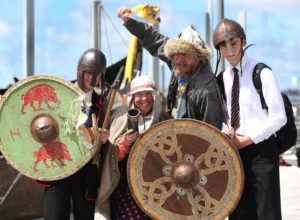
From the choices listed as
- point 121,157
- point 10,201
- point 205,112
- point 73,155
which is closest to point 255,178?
point 205,112

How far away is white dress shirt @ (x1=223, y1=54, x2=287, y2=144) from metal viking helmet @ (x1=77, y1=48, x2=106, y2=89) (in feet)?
2.74

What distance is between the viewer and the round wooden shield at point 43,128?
13.8 feet

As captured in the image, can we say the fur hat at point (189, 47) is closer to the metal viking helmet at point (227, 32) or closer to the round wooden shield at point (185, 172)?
the metal viking helmet at point (227, 32)

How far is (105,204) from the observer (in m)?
4.44

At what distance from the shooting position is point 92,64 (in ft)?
14.3

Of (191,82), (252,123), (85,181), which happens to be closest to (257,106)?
(252,123)

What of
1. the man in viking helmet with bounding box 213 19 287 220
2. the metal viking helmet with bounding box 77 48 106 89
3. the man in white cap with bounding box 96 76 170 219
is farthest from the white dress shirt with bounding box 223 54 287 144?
the metal viking helmet with bounding box 77 48 106 89

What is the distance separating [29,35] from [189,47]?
350 cm

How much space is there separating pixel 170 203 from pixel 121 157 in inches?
17.6

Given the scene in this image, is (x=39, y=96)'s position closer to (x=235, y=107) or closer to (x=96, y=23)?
(x=235, y=107)

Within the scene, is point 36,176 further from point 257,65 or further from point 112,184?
point 257,65

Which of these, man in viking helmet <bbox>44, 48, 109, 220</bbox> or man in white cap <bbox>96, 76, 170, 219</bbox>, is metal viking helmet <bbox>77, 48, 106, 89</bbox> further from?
man in white cap <bbox>96, 76, 170, 219</bbox>

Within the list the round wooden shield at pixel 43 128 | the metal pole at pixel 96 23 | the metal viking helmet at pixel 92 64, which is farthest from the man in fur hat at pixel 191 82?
the metal pole at pixel 96 23

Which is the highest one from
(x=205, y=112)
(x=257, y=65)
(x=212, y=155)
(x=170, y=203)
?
(x=257, y=65)
